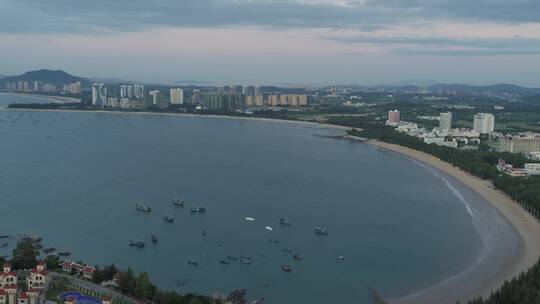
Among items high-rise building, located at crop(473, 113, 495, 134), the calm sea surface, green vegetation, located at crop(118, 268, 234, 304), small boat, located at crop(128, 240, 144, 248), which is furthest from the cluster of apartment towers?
green vegetation, located at crop(118, 268, 234, 304)

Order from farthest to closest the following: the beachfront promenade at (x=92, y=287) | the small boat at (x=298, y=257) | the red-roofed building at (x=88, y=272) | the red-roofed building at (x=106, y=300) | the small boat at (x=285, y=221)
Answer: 1. the small boat at (x=285, y=221)
2. the small boat at (x=298, y=257)
3. the red-roofed building at (x=88, y=272)
4. the beachfront promenade at (x=92, y=287)
5. the red-roofed building at (x=106, y=300)

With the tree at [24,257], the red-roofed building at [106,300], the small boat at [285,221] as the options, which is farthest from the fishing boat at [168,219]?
the red-roofed building at [106,300]

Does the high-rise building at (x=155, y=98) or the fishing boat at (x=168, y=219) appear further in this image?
the high-rise building at (x=155, y=98)

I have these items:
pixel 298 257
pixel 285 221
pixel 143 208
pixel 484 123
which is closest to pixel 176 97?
pixel 484 123

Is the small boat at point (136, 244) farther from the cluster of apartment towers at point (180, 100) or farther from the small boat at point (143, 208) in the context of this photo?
the cluster of apartment towers at point (180, 100)

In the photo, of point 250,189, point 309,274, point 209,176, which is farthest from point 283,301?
point 209,176

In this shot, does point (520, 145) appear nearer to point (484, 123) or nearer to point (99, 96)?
point (484, 123)

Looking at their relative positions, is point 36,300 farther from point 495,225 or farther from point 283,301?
point 495,225
